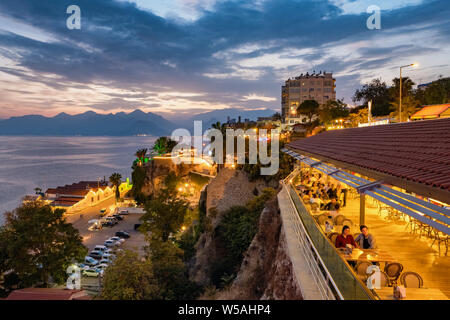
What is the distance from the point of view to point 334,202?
1200cm

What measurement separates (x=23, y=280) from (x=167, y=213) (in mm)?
14975

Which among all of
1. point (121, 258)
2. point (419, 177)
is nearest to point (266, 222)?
point (121, 258)

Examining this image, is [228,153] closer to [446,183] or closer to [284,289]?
[284,289]

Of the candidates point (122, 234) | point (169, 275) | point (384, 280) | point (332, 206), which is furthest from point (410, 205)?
point (122, 234)

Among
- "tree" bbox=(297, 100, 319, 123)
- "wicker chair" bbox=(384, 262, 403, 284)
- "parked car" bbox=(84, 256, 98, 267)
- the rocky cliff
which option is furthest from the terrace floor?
"tree" bbox=(297, 100, 319, 123)

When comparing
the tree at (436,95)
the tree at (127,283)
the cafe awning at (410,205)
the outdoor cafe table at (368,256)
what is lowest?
the tree at (127,283)

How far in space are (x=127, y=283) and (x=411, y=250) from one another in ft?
49.0

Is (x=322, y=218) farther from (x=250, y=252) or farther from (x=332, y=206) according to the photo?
(x=250, y=252)

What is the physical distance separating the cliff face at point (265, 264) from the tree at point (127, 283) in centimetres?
496

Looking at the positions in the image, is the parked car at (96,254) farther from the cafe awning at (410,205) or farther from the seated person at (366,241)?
the cafe awning at (410,205)

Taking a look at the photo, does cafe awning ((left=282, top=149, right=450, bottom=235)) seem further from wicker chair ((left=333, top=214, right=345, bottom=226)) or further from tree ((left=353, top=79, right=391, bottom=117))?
tree ((left=353, top=79, right=391, bottom=117))

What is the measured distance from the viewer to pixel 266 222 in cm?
1541

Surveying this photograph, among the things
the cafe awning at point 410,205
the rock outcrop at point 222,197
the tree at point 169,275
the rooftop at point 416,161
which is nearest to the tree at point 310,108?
the rock outcrop at point 222,197

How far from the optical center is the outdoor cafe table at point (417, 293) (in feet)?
17.3
